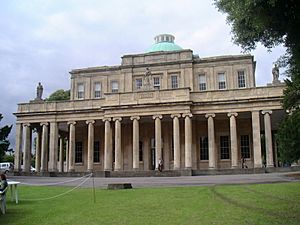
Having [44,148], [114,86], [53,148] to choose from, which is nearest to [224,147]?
[114,86]

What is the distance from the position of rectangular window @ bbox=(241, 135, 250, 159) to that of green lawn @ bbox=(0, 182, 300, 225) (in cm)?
2545

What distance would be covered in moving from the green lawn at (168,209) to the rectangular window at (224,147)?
82.5 feet

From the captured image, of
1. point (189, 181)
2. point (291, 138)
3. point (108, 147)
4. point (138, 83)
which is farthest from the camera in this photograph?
point (138, 83)

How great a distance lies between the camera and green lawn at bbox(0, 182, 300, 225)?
Answer: 10992 mm

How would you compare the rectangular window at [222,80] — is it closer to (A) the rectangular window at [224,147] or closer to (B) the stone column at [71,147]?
(A) the rectangular window at [224,147]

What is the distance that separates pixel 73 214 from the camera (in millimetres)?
12594

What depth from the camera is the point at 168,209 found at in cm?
1291

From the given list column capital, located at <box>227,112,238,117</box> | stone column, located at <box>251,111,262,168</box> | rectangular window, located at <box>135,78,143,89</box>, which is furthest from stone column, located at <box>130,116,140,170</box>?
stone column, located at <box>251,111,262,168</box>

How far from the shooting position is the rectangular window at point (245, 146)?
139ft

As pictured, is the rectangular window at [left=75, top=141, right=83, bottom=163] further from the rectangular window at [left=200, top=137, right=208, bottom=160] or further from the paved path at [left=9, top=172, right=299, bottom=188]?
the paved path at [left=9, top=172, right=299, bottom=188]

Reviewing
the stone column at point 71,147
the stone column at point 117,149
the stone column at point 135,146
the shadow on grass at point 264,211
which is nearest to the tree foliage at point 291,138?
the shadow on grass at point 264,211

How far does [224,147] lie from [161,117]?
8.85 metres

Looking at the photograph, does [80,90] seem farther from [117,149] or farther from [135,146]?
[135,146]

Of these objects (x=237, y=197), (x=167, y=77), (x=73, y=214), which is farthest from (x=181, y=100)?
(x=73, y=214)
